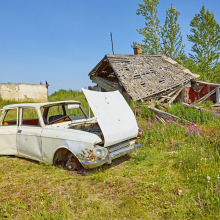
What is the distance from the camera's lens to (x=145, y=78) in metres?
15.0

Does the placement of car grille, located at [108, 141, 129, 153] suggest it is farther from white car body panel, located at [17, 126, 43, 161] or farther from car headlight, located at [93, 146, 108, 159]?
white car body panel, located at [17, 126, 43, 161]

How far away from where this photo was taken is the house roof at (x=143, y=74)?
1361cm

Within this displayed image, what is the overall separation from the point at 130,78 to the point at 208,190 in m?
11.2

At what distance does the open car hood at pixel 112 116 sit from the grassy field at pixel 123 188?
0.82m

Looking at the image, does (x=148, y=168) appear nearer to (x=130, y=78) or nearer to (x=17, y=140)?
(x=17, y=140)

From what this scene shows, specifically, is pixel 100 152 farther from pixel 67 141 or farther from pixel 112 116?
pixel 112 116

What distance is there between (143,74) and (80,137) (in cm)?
1180

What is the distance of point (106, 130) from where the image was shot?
14.3ft

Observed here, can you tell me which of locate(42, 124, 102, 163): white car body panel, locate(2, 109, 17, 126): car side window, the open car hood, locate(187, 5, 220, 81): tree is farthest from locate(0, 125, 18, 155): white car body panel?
locate(187, 5, 220, 81): tree

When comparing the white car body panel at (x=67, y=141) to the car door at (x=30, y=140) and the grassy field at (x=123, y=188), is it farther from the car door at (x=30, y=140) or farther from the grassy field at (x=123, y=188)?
the grassy field at (x=123, y=188)

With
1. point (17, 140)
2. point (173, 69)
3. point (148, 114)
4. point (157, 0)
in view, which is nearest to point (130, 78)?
point (148, 114)

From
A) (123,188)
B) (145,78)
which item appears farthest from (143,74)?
(123,188)

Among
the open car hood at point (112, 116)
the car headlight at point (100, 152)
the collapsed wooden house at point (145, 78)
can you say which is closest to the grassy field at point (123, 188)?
the car headlight at point (100, 152)

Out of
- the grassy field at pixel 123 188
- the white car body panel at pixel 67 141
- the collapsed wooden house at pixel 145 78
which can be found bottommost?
the grassy field at pixel 123 188
